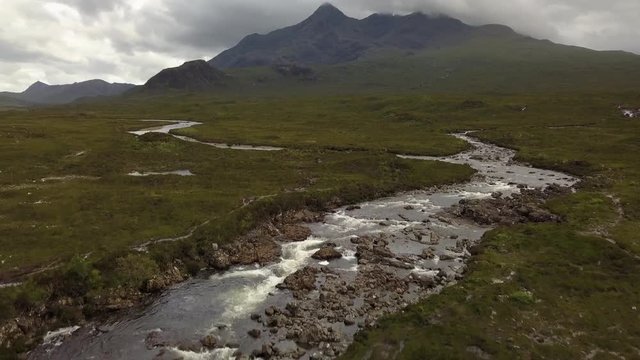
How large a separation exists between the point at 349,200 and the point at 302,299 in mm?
32715

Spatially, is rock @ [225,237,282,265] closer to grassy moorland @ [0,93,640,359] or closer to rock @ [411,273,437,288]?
grassy moorland @ [0,93,640,359]

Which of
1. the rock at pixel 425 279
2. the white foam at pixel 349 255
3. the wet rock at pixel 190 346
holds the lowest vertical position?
the white foam at pixel 349 255

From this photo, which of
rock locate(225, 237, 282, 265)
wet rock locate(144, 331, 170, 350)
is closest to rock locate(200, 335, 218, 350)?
wet rock locate(144, 331, 170, 350)

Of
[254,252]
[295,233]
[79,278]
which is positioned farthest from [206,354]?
[295,233]

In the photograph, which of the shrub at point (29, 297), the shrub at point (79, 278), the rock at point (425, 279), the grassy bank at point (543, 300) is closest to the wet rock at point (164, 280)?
the shrub at point (79, 278)

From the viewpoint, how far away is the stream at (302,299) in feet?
117

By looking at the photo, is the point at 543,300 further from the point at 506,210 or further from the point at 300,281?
the point at 506,210

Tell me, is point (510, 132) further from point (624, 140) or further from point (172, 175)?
point (172, 175)

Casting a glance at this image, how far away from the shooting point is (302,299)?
4253 centimetres

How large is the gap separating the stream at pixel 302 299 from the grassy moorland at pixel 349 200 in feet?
10.4

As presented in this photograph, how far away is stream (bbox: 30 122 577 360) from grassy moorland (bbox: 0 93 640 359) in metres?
3.18

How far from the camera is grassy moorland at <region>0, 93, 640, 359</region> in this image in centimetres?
3569

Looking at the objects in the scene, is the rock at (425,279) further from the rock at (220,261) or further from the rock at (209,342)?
the rock at (209,342)

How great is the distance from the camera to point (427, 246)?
55062 millimetres
